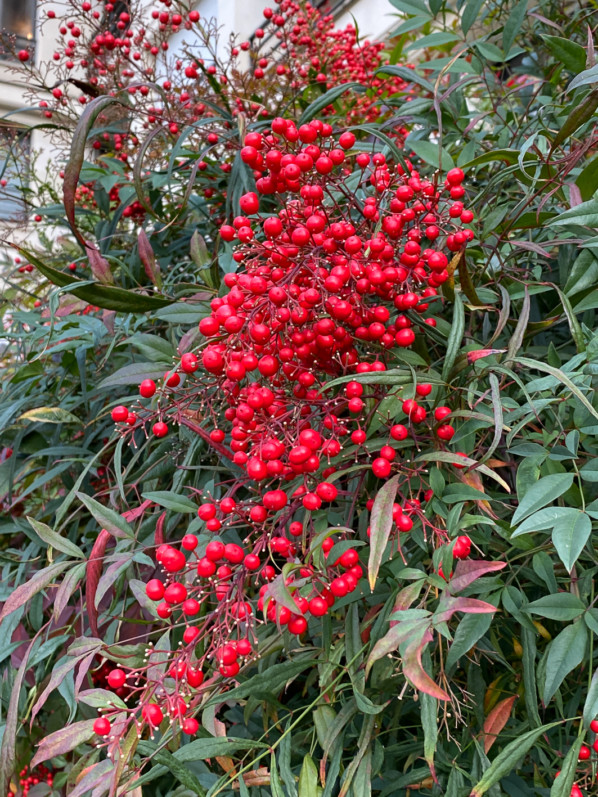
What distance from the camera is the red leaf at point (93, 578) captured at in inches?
18.7

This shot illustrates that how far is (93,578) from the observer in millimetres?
484

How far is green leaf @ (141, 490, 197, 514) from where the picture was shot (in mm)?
476

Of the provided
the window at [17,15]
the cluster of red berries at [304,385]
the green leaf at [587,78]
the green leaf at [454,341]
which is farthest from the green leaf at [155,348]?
the window at [17,15]

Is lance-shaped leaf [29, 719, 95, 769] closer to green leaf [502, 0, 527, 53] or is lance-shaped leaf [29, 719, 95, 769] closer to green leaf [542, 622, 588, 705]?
green leaf [542, 622, 588, 705]

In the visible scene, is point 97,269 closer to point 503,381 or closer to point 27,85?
point 503,381

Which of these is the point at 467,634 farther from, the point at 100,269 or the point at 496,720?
the point at 100,269

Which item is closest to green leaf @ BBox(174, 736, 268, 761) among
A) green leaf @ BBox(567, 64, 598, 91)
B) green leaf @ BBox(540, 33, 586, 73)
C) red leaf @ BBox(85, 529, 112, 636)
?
red leaf @ BBox(85, 529, 112, 636)

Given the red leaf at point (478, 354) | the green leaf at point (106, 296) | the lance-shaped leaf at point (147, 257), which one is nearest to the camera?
the red leaf at point (478, 354)

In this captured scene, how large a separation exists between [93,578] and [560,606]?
0.33 metres

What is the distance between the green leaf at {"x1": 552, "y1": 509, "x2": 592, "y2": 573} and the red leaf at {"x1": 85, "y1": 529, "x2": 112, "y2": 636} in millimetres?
330

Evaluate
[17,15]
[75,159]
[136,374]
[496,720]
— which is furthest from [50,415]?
[17,15]

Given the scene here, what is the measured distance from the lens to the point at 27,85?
110cm

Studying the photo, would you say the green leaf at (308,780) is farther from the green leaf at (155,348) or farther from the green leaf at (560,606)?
the green leaf at (155,348)

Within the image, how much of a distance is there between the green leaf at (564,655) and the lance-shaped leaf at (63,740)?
0.99ft
